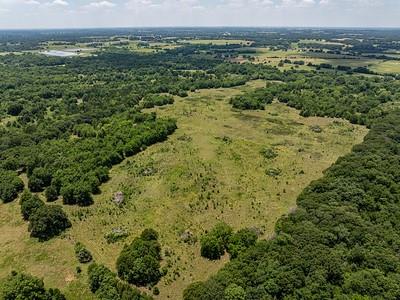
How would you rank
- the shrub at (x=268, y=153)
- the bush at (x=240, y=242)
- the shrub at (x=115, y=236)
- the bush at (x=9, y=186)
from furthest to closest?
1. the shrub at (x=268, y=153)
2. the bush at (x=9, y=186)
3. the shrub at (x=115, y=236)
4. the bush at (x=240, y=242)

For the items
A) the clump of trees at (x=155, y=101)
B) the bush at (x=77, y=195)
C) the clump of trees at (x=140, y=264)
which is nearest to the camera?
the clump of trees at (x=140, y=264)

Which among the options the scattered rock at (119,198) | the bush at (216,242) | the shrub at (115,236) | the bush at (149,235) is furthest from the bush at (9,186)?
the bush at (216,242)

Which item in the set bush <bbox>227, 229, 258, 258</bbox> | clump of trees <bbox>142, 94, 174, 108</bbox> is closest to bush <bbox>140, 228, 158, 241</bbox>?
bush <bbox>227, 229, 258, 258</bbox>

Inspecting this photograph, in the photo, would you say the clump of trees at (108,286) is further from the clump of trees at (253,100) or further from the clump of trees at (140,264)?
the clump of trees at (253,100)

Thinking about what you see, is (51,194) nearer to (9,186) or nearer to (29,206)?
(29,206)

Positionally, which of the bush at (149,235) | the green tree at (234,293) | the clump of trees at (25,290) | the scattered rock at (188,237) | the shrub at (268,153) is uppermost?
the green tree at (234,293)

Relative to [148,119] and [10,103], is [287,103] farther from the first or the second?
[10,103]

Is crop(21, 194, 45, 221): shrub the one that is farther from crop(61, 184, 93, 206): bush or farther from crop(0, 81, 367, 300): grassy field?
crop(61, 184, 93, 206): bush
